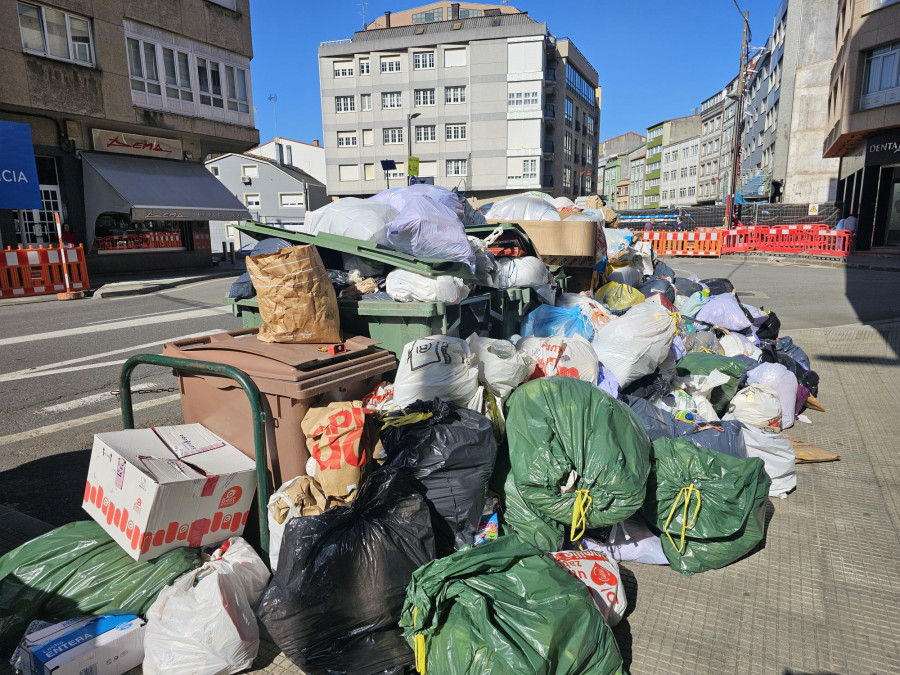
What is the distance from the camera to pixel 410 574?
210 cm

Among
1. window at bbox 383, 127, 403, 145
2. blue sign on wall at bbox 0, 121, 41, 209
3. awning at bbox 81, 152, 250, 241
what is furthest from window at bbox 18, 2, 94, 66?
window at bbox 383, 127, 403, 145

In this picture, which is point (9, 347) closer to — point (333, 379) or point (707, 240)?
point (333, 379)

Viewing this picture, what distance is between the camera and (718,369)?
14.2ft

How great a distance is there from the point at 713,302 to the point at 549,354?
10.4 feet

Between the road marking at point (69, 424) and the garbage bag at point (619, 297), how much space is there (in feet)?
13.5

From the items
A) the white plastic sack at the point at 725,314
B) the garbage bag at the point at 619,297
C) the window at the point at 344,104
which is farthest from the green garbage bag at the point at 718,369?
the window at the point at 344,104

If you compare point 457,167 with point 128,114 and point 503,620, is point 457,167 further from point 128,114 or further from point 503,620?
point 503,620

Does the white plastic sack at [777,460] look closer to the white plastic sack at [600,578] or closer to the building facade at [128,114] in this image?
the white plastic sack at [600,578]

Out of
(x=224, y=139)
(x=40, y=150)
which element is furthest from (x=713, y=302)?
(x=224, y=139)

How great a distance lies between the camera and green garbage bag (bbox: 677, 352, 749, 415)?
4086 mm

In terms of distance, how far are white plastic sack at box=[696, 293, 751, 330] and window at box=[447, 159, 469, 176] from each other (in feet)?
136

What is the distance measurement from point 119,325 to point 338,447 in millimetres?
7649

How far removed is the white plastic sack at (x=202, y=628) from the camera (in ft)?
6.54

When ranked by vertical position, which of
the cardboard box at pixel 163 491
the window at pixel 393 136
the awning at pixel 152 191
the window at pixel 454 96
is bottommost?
the cardboard box at pixel 163 491
